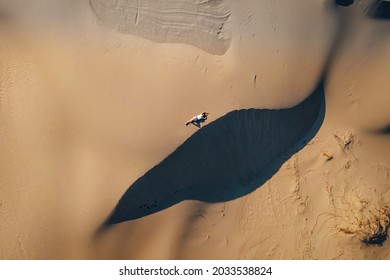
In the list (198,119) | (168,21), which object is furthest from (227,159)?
(168,21)

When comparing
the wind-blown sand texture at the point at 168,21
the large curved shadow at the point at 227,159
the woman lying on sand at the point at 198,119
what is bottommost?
the large curved shadow at the point at 227,159

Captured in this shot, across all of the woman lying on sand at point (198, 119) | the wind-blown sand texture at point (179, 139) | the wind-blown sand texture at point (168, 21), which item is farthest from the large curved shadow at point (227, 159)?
the wind-blown sand texture at point (168, 21)

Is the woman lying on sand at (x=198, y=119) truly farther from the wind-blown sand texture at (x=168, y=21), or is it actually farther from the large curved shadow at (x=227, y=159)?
the wind-blown sand texture at (x=168, y=21)

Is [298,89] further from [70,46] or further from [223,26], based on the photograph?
[70,46]

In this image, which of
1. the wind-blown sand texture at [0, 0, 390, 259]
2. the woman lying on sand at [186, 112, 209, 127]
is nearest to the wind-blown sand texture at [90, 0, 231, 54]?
the wind-blown sand texture at [0, 0, 390, 259]

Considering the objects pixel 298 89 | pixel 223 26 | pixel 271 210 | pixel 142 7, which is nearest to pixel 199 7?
pixel 223 26

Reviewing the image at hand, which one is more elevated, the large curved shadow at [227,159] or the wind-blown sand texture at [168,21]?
the wind-blown sand texture at [168,21]
